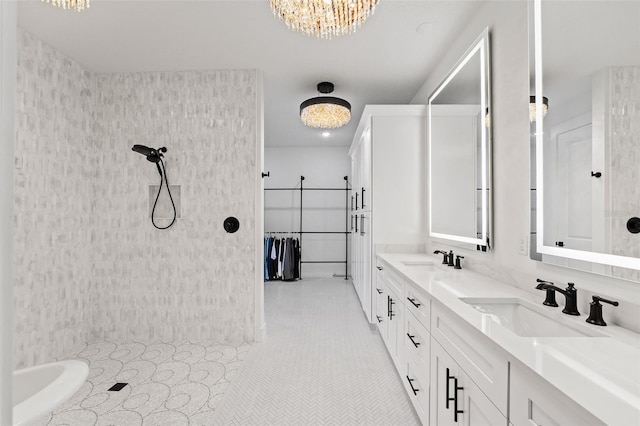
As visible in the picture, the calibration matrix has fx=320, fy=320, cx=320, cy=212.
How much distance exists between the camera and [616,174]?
1168 millimetres

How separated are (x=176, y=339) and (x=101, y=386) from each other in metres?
0.83

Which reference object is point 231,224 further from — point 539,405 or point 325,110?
point 539,405

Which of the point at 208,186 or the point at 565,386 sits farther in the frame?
the point at 208,186

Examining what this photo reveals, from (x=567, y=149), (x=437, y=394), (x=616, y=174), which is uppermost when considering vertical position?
(x=567, y=149)

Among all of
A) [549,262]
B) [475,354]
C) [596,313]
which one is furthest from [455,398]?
[549,262]

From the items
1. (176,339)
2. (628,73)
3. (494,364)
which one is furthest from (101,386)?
(628,73)

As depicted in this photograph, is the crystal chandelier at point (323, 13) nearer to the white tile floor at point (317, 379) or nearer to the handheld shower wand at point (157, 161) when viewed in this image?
the handheld shower wand at point (157, 161)

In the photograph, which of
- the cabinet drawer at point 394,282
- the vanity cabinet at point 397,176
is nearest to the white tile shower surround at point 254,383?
the cabinet drawer at point 394,282

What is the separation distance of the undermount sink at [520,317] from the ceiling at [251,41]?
75.8 inches

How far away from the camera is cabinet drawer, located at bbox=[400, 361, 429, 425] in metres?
1.67

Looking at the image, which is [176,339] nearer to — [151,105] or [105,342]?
[105,342]

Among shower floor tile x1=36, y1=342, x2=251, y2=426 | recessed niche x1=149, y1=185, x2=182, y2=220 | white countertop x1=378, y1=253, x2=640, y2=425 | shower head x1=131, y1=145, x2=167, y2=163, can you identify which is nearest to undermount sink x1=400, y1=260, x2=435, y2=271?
white countertop x1=378, y1=253, x2=640, y2=425

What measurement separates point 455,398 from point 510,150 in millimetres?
1360

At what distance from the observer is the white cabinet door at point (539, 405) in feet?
2.29
